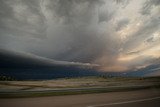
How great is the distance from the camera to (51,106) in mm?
10953

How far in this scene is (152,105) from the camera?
439 inches

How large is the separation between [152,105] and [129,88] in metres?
12.5

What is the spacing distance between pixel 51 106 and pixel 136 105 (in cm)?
502

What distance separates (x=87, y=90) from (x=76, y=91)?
1.22 m

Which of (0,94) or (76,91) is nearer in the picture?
(0,94)

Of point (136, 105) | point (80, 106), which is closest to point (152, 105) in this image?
point (136, 105)

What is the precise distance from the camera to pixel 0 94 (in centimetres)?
1712

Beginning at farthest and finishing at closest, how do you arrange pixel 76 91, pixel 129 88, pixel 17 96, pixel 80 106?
pixel 129 88 < pixel 76 91 < pixel 17 96 < pixel 80 106

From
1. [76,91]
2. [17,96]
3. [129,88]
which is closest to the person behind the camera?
[17,96]

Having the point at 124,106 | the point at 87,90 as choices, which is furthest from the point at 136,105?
the point at 87,90

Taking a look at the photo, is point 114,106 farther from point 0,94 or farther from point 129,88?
point 129,88

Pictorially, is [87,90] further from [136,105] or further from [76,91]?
[136,105]

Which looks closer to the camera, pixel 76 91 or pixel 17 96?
pixel 17 96

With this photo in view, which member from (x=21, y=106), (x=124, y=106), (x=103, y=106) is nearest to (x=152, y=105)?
(x=124, y=106)
